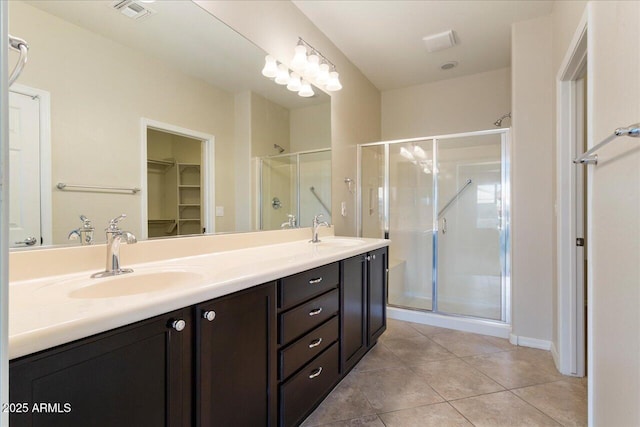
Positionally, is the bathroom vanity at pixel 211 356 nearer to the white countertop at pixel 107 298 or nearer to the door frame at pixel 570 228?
the white countertop at pixel 107 298

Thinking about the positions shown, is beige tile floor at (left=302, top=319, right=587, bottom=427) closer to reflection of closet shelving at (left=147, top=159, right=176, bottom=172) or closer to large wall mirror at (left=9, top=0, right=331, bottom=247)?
large wall mirror at (left=9, top=0, right=331, bottom=247)

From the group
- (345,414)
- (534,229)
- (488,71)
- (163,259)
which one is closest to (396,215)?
(534,229)

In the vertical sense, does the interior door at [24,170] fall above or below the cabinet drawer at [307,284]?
above

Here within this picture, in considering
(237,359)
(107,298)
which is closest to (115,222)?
(107,298)

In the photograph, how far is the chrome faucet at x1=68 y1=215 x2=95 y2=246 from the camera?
3.59 ft

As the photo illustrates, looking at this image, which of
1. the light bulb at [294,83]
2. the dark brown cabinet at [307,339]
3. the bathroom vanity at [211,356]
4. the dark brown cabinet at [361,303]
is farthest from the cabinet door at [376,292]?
the light bulb at [294,83]

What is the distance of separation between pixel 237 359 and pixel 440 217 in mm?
2725

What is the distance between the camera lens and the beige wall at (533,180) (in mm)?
2262

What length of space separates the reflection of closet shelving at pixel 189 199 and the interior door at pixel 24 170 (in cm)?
53

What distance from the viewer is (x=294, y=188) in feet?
7.72

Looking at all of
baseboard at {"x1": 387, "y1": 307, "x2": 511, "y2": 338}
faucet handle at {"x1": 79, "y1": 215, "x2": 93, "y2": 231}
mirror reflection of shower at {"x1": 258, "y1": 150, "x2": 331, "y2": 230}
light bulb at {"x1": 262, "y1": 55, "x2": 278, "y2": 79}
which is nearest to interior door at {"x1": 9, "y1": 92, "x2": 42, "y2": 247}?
faucet handle at {"x1": 79, "y1": 215, "x2": 93, "y2": 231}

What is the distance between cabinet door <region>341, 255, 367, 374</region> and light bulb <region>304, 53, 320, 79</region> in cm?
149

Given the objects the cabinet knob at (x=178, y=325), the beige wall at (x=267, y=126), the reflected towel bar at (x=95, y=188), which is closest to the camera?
the cabinet knob at (x=178, y=325)

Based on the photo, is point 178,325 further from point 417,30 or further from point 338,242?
point 417,30
